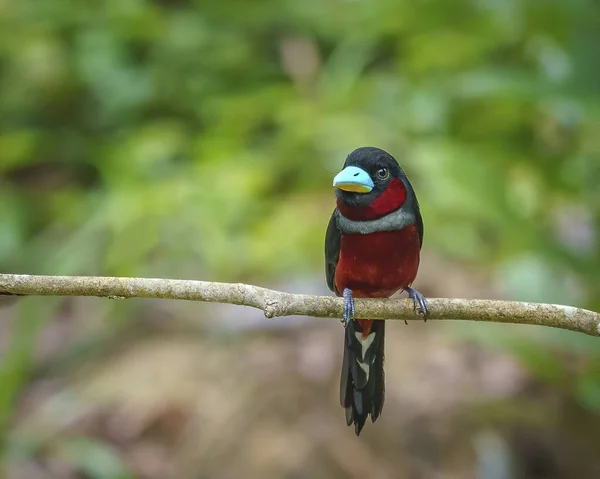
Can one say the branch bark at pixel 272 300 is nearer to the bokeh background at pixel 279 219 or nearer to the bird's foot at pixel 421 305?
the bird's foot at pixel 421 305

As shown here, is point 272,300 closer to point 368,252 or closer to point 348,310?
point 348,310

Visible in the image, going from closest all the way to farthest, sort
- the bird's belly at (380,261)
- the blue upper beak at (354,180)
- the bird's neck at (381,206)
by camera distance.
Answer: the blue upper beak at (354,180), the bird's neck at (381,206), the bird's belly at (380,261)

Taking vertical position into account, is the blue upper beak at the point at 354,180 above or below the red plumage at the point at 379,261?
above

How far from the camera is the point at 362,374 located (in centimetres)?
92

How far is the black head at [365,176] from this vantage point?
2.55 ft

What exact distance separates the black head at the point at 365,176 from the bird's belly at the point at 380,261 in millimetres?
139

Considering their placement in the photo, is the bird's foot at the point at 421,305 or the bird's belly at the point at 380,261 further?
the bird's belly at the point at 380,261

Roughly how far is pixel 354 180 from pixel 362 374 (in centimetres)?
28

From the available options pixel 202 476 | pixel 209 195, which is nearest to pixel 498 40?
pixel 209 195

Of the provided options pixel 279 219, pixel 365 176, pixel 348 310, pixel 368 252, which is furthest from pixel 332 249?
pixel 279 219

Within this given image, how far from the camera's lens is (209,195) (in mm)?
3564

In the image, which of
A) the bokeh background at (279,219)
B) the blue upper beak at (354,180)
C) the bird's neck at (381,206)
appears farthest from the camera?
the bokeh background at (279,219)

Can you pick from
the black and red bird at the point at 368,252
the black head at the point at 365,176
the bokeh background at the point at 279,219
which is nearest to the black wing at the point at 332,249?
the black and red bird at the point at 368,252

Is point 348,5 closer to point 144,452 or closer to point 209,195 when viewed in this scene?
point 209,195
